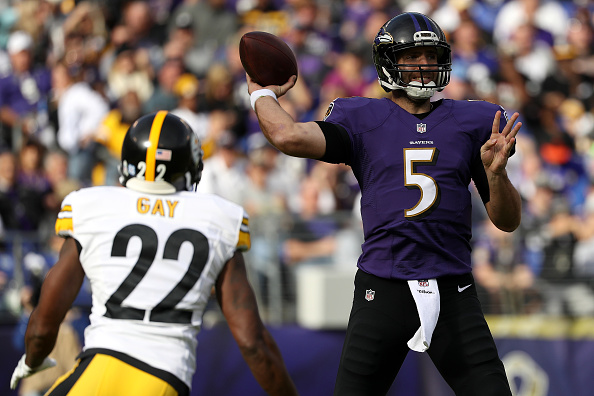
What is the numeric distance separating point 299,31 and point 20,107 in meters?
3.63

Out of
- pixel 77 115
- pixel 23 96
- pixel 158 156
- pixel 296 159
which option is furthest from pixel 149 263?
pixel 23 96

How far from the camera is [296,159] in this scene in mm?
9484

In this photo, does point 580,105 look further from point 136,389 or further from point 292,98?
point 136,389

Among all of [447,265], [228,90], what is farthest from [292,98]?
[447,265]

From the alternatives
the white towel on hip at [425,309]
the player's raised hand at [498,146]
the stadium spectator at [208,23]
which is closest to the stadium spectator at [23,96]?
the stadium spectator at [208,23]

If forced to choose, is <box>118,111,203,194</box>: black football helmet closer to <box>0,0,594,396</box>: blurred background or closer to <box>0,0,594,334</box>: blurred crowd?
<box>0,0,594,396</box>: blurred background

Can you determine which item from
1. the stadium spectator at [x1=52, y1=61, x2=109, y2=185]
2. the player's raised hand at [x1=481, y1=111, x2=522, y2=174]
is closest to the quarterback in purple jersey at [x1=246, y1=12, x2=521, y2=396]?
the player's raised hand at [x1=481, y1=111, x2=522, y2=174]

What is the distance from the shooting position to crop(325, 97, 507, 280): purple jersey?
142 inches

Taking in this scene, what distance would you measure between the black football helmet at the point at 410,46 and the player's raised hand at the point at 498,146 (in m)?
0.33

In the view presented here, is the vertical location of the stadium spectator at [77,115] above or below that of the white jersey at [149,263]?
above

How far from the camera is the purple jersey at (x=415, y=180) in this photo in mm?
3613

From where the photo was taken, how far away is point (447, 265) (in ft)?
11.9

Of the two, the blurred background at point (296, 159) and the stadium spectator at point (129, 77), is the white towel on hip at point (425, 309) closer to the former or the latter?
the blurred background at point (296, 159)

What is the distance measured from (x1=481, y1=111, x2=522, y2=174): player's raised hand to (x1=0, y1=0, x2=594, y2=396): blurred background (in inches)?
130
